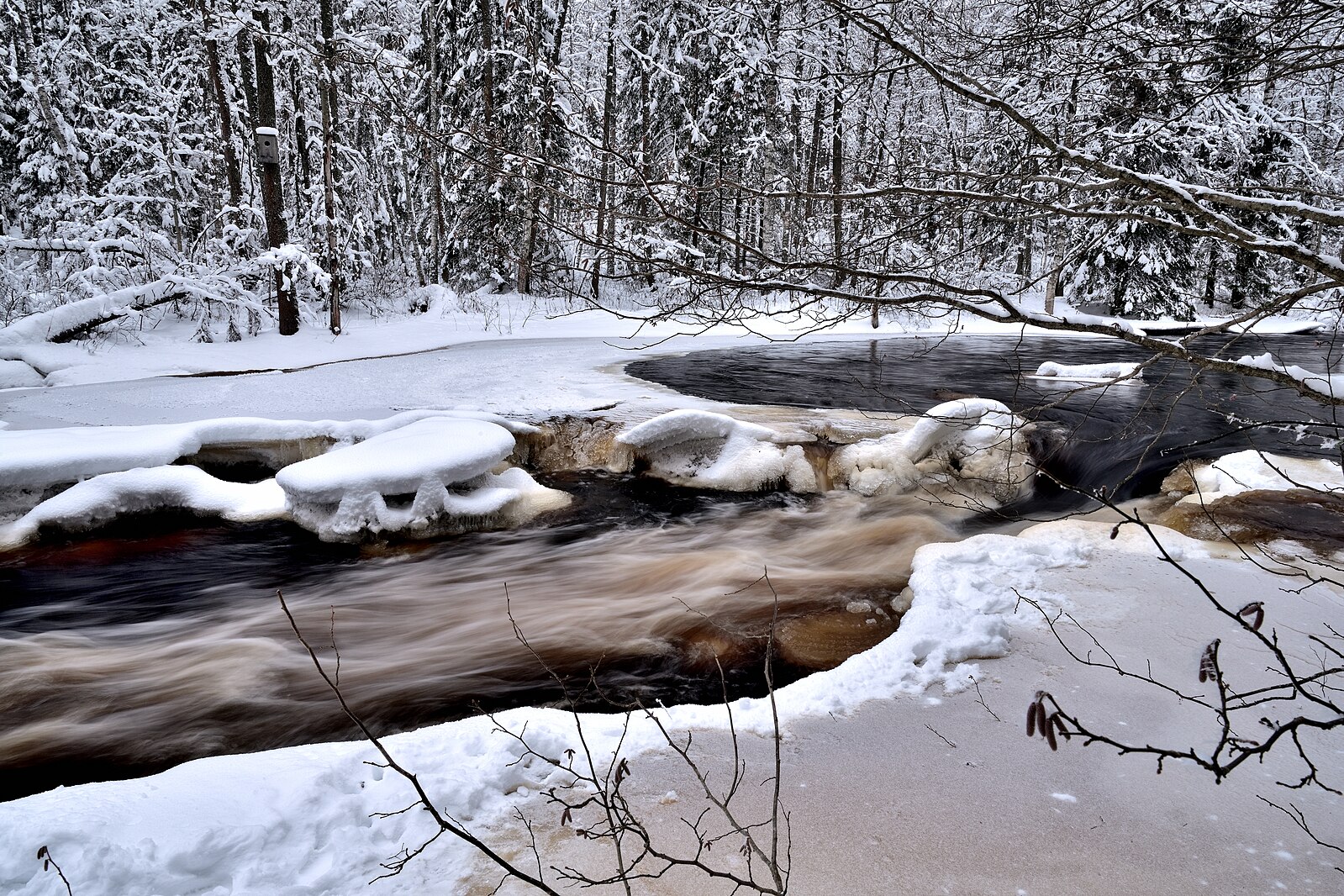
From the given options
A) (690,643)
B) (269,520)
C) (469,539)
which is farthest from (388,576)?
(690,643)

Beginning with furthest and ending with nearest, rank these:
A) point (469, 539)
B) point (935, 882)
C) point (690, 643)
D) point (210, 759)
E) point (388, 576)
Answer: point (469, 539) → point (388, 576) → point (690, 643) → point (210, 759) → point (935, 882)

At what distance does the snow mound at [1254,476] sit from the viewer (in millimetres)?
6324

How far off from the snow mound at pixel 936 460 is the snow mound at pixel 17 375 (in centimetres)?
1043

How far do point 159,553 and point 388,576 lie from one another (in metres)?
2.07

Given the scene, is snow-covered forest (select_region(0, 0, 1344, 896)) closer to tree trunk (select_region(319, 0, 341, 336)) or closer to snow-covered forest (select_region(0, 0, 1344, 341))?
snow-covered forest (select_region(0, 0, 1344, 341))

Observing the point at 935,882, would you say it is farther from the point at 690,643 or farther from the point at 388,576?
the point at 388,576

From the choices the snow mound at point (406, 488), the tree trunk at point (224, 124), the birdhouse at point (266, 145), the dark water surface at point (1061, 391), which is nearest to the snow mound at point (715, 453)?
the dark water surface at point (1061, 391)

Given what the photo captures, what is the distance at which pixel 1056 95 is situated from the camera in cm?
262

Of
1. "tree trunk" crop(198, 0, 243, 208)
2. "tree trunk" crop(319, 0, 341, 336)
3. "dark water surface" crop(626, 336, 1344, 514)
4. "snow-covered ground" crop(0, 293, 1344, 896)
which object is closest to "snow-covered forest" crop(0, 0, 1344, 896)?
"snow-covered ground" crop(0, 293, 1344, 896)

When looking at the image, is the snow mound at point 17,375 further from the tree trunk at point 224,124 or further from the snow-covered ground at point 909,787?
the snow-covered ground at point 909,787

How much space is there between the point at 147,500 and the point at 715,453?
5.32 meters

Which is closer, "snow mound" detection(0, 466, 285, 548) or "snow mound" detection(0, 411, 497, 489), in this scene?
"snow mound" detection(0, 466, 285, 548)

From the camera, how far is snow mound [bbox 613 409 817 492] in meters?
8.02

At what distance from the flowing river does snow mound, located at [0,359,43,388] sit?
535cm
